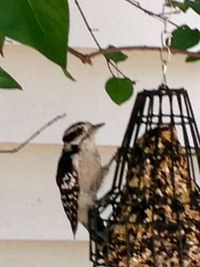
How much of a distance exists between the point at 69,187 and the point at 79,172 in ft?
0.37

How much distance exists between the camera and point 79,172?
5.61 ft

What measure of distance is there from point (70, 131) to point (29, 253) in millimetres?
439

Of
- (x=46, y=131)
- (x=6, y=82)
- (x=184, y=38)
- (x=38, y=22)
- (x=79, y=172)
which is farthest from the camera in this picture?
(x=46, y=131)

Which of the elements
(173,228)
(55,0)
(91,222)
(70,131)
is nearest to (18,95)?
(70,131)

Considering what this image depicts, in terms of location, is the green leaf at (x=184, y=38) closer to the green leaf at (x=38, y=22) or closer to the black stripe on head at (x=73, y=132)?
the black stripe on head at (x=73, y=132)

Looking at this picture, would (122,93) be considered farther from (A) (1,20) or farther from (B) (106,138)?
(A) (1,20)

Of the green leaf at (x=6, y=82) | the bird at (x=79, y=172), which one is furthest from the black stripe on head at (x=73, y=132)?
the green leaf at (x=6, y=82)

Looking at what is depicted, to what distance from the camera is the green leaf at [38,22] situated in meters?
0.71

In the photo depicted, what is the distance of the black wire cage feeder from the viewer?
4.23 feet

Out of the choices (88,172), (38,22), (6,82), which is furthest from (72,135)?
(38,22)

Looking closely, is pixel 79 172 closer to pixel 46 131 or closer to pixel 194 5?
pixel 46 131

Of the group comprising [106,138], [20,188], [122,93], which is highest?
[122,93]

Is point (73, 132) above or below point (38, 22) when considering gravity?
below

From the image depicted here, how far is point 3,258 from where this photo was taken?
1.94 metres
